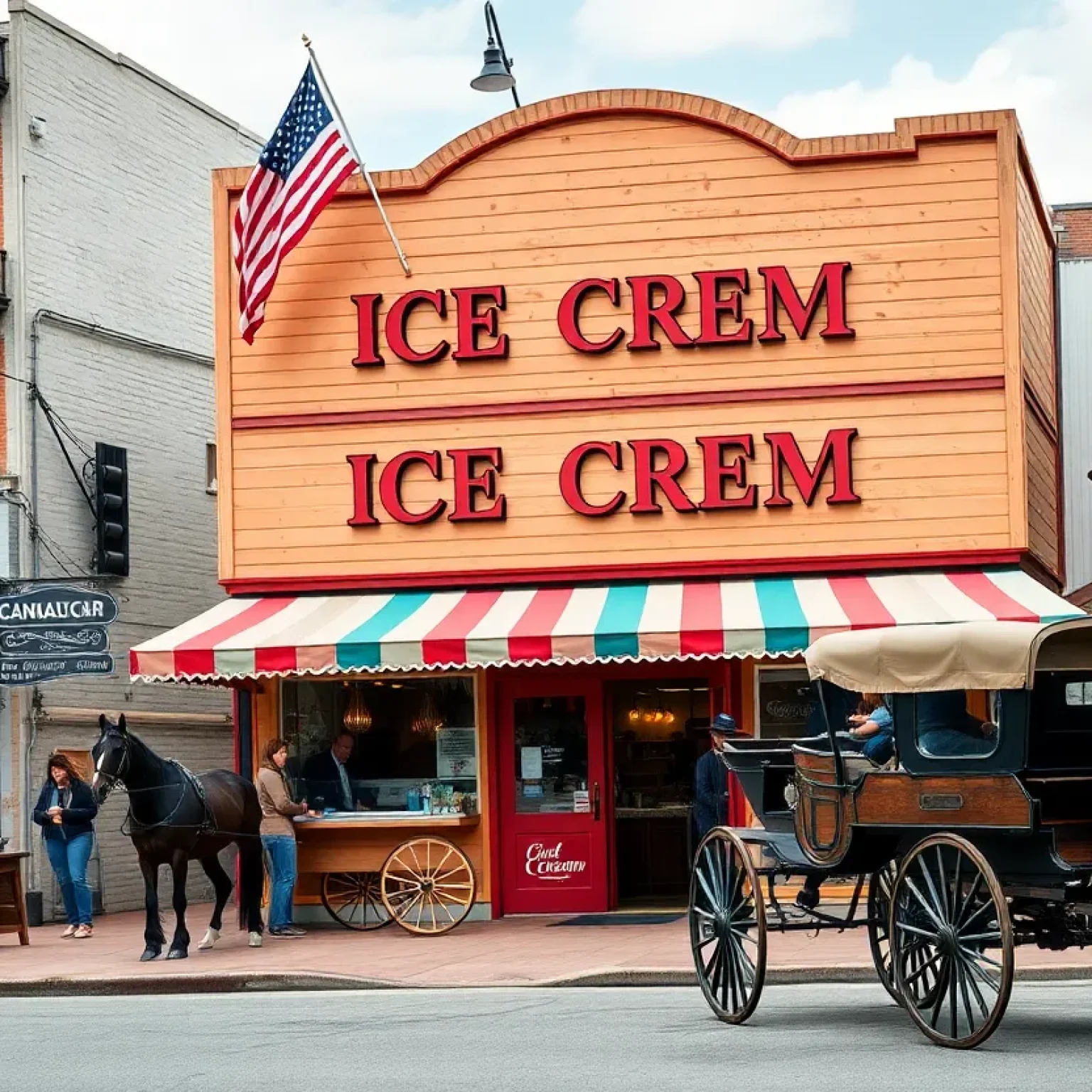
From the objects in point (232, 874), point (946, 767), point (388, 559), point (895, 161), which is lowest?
point (232, 874)

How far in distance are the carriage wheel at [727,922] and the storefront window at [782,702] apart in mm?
6949

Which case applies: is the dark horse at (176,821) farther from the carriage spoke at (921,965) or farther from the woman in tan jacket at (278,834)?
the carriage spoke at (921,965)

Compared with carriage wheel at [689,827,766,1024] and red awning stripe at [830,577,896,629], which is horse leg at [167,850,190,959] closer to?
red awning stripe at [830,577,896,629]

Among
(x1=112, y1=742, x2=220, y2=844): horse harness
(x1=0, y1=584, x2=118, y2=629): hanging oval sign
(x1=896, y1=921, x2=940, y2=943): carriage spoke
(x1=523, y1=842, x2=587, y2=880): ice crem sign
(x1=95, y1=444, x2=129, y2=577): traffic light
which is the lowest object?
(x1=523, y1=842, x2=587, y2=880): ice crem sign

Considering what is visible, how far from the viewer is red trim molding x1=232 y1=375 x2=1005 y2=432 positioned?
17703 millimetres

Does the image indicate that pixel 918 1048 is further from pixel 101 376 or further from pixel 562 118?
pixel 101 376

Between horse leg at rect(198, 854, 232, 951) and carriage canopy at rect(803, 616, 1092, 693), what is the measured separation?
8239 millimetres

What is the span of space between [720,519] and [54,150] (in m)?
9.17

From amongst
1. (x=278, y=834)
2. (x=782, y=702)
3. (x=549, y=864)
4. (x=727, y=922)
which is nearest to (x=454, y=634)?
(x=278, y=834)

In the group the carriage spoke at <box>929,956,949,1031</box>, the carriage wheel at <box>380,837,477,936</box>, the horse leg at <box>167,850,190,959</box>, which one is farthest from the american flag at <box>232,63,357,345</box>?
the carriage spoke at <box>929,956,949,1031</box>

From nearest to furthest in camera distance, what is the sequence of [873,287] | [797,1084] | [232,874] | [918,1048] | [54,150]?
[797,1084] → [918,1048] → [873,287] → [54,150] → [232,874]

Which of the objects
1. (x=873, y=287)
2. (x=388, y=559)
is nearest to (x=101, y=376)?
(x=388, y=559)

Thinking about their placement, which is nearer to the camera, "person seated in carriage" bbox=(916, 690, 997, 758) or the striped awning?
"person seated in carriage" bbox=(916, 690, 997, 758)

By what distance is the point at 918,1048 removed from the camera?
923cm
